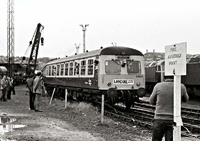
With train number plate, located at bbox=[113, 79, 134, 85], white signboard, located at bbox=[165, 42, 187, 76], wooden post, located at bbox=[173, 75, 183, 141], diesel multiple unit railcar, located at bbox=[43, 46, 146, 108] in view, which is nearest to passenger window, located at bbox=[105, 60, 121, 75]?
diesel multiple unit railcar, located at bbox=[43, 46, 146, 108]

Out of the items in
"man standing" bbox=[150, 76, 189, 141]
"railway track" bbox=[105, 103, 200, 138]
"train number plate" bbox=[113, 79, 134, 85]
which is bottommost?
"railway track" bbox=[105, 103, 200, 138]

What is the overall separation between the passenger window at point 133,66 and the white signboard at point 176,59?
965 cm

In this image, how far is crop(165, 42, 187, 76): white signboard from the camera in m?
5.46

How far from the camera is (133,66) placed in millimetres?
15734

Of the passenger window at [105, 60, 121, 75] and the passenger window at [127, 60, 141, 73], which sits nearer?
the passenger window at [105, 60, 121, 75]

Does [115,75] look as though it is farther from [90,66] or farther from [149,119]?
[149,119]

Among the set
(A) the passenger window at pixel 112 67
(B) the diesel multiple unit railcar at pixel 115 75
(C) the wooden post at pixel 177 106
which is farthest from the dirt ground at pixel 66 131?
(C) the wooden post at pixel 177 106

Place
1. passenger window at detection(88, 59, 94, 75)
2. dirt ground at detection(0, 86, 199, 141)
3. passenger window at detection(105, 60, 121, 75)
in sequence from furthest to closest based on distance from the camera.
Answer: passenger window at detection(88, 59, 94, 75), passenger window at detection(105, 60, 121, 75), dirt ground at detection(0, 86, 199, 141)

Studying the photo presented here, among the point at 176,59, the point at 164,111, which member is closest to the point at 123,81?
the point at 164,111

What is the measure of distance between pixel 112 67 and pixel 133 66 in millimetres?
1063

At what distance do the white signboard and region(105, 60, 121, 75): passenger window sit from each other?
9.25 meters

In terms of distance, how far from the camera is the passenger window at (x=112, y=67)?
15.1 meters

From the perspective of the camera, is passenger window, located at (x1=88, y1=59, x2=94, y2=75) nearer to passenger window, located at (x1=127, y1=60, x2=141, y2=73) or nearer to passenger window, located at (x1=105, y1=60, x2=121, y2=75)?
passenger window, located at (x1=105, y1=60, x2=121, y2=75)

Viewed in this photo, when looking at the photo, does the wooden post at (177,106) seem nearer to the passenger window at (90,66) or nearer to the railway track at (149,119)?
the railway track at (149,119)
